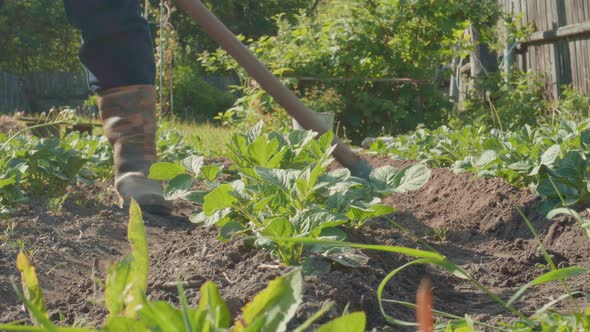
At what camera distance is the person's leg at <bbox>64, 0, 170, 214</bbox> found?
331 cm

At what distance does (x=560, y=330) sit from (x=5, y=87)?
24.1 meters

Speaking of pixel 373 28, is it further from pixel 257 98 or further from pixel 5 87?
pixel 5 87

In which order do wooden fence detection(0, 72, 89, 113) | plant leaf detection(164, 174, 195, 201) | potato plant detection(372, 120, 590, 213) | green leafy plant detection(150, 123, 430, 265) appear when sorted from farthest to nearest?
wooden fence detection(0, 72, 89, 113) < potato plant detection(372, 120, 590, 213) < plant leaf detection(164, 174, 195, 201) < green leafy plant detection(150, 123, 430, 265)

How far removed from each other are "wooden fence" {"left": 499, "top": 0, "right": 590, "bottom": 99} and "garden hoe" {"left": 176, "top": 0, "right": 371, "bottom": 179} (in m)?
5.48

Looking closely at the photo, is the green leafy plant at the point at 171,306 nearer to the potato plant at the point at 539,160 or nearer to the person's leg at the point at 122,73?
the potato plant at the point at 539,160

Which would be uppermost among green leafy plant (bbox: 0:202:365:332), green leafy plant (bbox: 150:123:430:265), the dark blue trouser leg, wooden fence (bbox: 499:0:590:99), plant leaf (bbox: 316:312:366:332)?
the dark blue trouser leg

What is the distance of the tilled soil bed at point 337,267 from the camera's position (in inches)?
68.5

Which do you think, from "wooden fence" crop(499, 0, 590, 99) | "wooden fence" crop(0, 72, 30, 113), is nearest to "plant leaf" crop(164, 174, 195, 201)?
"wooden fence" crop(499, 0, 590, 99)

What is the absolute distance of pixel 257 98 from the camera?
844 centimetres

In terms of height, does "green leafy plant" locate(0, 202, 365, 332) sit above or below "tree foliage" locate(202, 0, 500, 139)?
above

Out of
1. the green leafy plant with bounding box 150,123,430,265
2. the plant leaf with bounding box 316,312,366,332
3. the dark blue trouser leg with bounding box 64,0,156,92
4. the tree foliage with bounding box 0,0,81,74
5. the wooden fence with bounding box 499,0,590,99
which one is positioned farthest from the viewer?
the tree foliage with bounding box 0,0,81,74

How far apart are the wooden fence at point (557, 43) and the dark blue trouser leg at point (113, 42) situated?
233 inches

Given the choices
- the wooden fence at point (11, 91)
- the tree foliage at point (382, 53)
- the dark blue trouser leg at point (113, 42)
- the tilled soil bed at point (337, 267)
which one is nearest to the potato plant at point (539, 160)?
the tilled soil bed at point (337, 267)

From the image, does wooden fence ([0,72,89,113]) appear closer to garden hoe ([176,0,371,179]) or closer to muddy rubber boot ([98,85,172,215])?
muddy rubber boot ([98,85,172,215])
